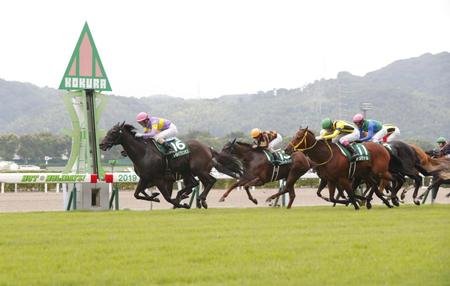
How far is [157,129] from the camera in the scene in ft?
55.5

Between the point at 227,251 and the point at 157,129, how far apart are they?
845 centimetres

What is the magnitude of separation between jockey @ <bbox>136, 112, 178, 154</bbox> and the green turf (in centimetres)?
385

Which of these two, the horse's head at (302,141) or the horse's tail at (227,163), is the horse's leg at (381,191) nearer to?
the horse's head at (302,141)

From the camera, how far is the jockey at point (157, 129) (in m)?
16.6

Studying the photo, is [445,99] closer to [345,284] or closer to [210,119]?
[210,119]

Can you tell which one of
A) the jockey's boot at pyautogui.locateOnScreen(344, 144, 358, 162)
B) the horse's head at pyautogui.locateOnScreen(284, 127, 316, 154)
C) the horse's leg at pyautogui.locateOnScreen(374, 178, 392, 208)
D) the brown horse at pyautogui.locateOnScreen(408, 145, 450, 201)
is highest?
the horse's head at pyautogui.locateOnScreen(284, 127, 316, 154)

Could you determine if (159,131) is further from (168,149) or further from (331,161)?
(331,161)

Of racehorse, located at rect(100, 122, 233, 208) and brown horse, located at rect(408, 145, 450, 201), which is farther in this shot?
brown horse, located at rect(408, 145, 450, 201)

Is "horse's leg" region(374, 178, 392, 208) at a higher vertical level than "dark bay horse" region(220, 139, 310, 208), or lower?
lower

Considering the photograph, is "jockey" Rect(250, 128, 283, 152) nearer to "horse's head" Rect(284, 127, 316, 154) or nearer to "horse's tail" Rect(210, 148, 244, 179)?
"horse's tail" Rect(210, 148, 244, 179)

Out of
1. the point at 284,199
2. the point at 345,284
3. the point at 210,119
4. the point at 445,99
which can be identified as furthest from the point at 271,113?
the point at 345,284

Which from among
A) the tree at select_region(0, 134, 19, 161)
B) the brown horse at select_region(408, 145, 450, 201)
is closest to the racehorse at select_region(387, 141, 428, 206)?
the brown horse at select_region(408, 145, 450, 201)

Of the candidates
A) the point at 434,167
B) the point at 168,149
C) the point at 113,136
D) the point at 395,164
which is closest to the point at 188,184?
the point at 168,149

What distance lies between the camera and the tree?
101m
